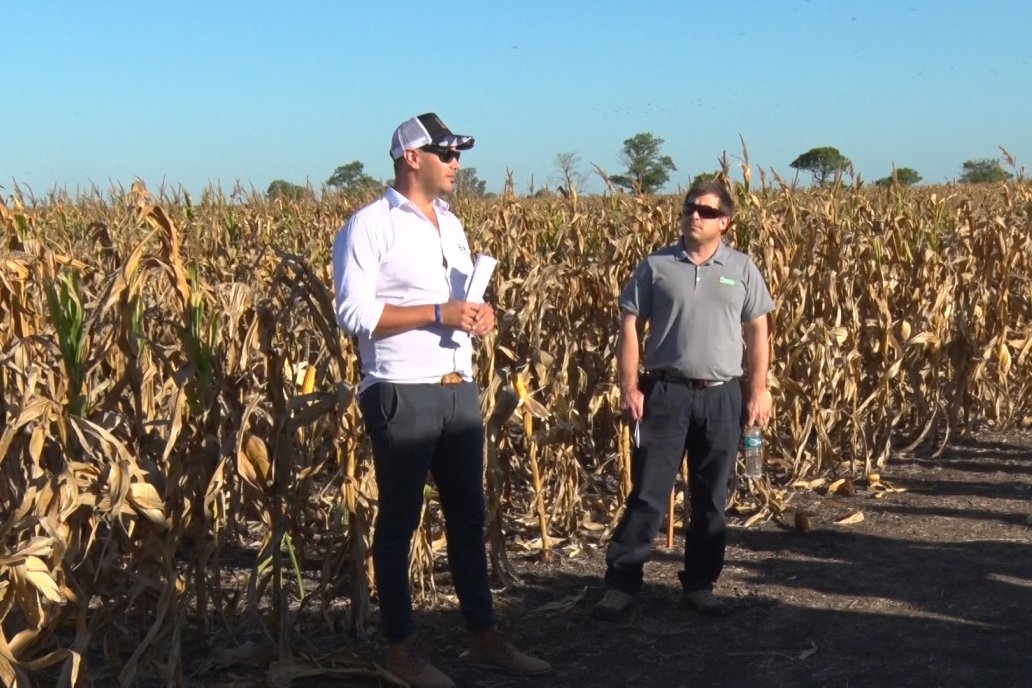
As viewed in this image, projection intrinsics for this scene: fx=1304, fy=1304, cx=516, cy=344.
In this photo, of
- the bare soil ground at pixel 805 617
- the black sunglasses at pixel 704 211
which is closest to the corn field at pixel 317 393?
the bare soil ground at pixel 805 617

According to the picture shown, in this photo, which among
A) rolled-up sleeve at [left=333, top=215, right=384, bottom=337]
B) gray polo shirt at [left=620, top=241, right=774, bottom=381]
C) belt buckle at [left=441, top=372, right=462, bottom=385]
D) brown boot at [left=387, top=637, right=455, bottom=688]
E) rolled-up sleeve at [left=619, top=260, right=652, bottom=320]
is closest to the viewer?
rolled-up sleeve at [left=333, top=215, right=384, bottom=337]

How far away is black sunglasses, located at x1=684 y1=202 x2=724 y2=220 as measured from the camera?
525cm

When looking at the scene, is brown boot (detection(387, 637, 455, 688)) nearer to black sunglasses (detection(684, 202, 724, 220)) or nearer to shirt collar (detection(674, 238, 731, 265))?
shirt collar (detection(674, 238, 731, 265))

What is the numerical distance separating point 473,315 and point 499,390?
5.55 feet

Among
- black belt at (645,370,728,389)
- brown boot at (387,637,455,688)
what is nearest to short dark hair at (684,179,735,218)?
black belt at (645,370,728,389)

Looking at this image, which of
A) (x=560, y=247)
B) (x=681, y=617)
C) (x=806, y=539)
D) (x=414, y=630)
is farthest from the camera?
(x=560, y=247)

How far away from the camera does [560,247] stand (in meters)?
8.80

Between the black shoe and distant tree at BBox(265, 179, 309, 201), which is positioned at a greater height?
distant tree at BBox(265, 179, 309, 201)

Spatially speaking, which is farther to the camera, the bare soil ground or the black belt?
the black belt

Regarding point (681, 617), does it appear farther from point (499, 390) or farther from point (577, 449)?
point (577, 449)

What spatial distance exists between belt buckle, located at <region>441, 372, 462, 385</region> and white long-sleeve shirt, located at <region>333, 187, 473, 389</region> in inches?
0.6

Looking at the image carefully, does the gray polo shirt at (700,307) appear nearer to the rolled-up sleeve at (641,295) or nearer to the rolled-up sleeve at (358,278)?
the rolled-up sleeve at (641,295)

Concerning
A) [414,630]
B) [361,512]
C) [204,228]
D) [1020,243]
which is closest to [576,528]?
[361,512]

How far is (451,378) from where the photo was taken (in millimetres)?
4422
